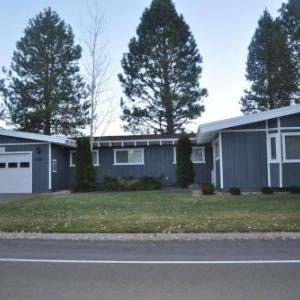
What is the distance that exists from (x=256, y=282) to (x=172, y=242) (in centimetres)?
404

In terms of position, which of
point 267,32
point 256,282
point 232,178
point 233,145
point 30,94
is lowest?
point 256,282

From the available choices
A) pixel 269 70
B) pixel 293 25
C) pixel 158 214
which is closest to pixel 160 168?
pixel 158 214

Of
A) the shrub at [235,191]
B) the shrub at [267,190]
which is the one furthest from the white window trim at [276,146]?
the shrub at [235,191]

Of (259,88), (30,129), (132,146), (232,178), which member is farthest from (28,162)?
(259,88)

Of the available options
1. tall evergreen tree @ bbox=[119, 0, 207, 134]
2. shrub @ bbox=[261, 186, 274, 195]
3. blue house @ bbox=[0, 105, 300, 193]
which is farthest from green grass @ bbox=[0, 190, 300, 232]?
tall evergreen tree @ bbox=[119, 0, 207, 134]

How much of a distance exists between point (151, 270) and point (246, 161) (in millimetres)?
14238

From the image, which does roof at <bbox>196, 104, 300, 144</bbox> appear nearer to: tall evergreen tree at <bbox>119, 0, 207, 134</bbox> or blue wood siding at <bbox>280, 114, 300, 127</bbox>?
blue wood siding at <bbox>280, 114, 300, 127</bbox>

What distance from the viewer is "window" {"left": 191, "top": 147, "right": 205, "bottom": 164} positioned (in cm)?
2870

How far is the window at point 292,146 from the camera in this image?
66.7ft

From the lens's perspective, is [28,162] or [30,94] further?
[30,94]

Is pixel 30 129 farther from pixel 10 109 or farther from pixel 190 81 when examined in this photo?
pixel 190 81

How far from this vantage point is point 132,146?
28.7m

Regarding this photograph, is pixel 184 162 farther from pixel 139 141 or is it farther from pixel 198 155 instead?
pixel 139 141

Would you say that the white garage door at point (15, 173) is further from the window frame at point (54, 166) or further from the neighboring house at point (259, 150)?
the neighboring house at point (259, 150)
